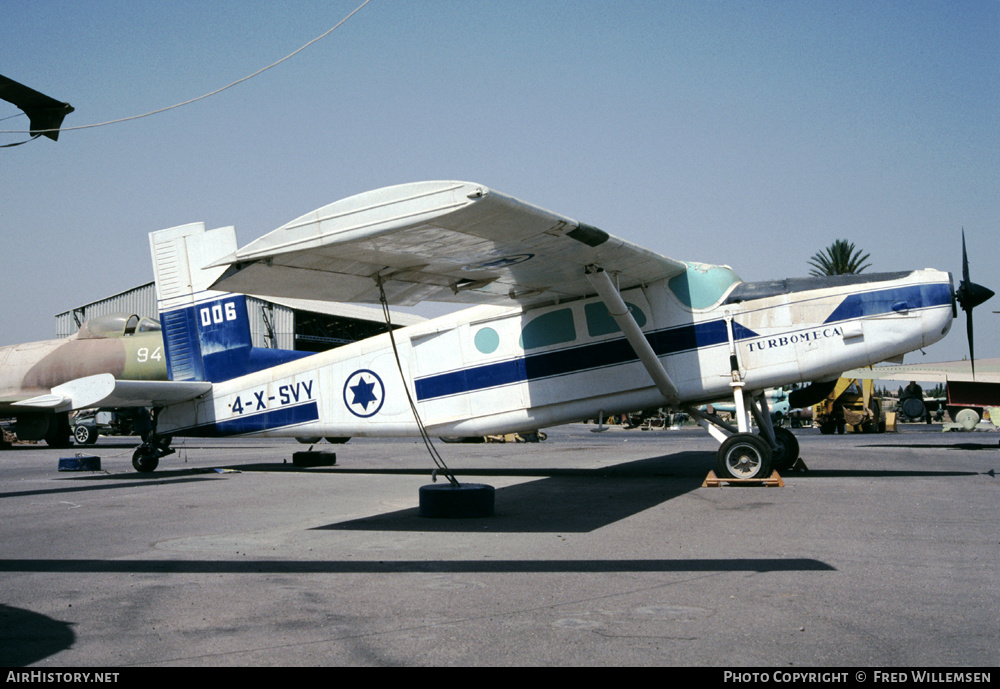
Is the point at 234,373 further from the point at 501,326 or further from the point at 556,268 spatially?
the point at 556,268

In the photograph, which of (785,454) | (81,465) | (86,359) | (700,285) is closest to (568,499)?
(700,285)

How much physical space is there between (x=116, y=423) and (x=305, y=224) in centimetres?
4020

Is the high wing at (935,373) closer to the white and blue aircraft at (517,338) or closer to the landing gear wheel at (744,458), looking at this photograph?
the white and blue aircraft at (517,338)

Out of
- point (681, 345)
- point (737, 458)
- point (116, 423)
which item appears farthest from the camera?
point (116, 423)

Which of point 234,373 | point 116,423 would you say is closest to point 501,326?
point 234,373

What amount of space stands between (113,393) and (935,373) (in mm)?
22012

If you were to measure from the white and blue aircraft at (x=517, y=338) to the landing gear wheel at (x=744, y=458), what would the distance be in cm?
2

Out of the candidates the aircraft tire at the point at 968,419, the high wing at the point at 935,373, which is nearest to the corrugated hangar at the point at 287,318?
the high wing at the point at 935,373

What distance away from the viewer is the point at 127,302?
5041cm

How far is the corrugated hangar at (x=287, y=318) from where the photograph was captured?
149 ft

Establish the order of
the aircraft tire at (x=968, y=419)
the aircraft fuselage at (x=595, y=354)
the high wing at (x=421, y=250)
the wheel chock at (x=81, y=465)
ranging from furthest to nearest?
1. the aircraft tire at (x=968, y=419)
2. the wheel chock at (x=81, y=465)
3. the aircraft fuselage at (x=595, y=354)
4. the high wing at (x=421, y=250)

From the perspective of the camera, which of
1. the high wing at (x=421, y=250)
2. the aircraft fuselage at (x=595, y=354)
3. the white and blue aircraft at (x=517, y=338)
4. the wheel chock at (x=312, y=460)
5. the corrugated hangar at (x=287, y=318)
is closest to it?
the high wing at (x=421, y=250)

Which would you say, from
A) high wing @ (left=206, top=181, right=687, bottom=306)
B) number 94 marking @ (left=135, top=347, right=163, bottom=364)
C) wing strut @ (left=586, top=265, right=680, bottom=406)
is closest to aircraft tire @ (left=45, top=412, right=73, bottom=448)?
number 94 marking @ (left=135, top=347, right=163, bottom=364)


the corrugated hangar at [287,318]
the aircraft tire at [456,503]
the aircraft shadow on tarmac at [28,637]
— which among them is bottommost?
the aircraft tire at [456,503]
